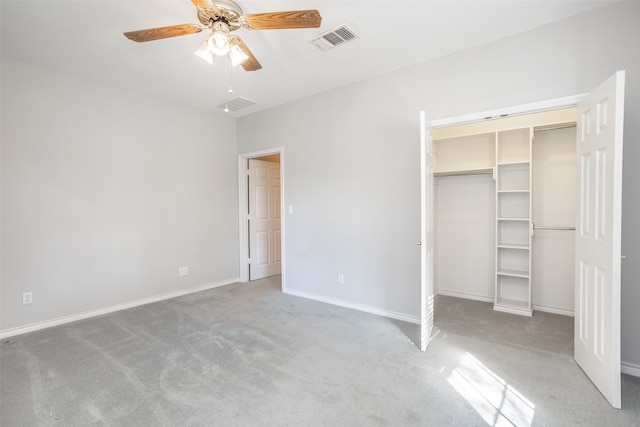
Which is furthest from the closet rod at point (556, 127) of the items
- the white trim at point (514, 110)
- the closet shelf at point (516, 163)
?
the white trim at point (514, 110)

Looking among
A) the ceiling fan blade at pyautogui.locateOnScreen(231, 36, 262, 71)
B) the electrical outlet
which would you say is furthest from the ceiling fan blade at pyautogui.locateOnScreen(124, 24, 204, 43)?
the electrical outlet

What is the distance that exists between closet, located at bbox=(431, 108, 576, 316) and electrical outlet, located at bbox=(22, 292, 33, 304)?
473cm

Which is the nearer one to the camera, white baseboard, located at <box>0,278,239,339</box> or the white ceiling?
the white ceiling

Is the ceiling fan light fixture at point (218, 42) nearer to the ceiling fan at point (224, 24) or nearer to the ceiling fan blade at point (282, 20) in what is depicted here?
the ceiling fan at point (224, 24)

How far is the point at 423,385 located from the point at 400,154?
2.19 m

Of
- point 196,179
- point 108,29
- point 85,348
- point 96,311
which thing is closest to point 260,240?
point 196,179

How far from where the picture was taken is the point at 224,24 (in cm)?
202

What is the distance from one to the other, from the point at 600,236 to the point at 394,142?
6.31ft

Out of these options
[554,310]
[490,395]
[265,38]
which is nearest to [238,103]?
[265,38]

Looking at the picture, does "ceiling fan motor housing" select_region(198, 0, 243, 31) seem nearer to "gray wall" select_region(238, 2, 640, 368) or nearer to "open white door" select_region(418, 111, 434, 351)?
"open white door" select_region(418, 111, 434, 351)

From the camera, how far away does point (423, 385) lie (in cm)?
206

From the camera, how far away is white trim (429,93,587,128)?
238 centimetres

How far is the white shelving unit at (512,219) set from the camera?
3.49 m

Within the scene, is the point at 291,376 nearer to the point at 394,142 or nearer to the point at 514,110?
the point at 394,142
